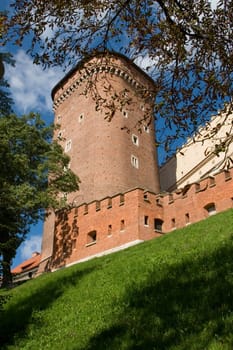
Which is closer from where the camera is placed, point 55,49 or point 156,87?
point 156,87

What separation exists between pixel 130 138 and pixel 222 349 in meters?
26.4

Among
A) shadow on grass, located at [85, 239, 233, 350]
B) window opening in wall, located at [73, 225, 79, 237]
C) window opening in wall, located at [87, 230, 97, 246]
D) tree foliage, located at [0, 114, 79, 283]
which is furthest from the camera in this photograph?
window opening in wall, located at [73, 225, 79, 237]

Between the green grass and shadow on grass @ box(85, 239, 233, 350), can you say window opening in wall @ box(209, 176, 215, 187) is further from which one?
shadow on grass @ box(85, 239, 233, 350)

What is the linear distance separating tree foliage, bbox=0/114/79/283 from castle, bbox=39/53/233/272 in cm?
251

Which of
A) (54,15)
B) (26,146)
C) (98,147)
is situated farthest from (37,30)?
(98,147)

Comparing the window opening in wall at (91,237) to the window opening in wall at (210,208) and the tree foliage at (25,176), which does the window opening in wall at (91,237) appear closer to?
the tree foliage at (25,176)

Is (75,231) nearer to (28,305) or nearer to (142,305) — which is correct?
(28,305)

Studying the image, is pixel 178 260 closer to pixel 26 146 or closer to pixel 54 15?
pixel 54 15

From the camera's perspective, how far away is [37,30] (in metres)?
6.09

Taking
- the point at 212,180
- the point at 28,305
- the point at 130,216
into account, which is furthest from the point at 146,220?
the point at 28,305

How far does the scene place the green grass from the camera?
21.5 ft

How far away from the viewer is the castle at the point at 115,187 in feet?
73.5

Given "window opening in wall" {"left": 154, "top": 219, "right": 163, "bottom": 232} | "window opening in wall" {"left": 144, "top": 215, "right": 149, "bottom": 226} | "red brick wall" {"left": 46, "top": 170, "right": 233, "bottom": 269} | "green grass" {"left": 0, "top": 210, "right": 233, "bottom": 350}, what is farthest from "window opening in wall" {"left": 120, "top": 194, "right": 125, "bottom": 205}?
"green grass" {"left": 0, "top": 210, "right": 233, "bottom": 350}

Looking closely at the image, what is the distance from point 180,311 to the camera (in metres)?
7.39
